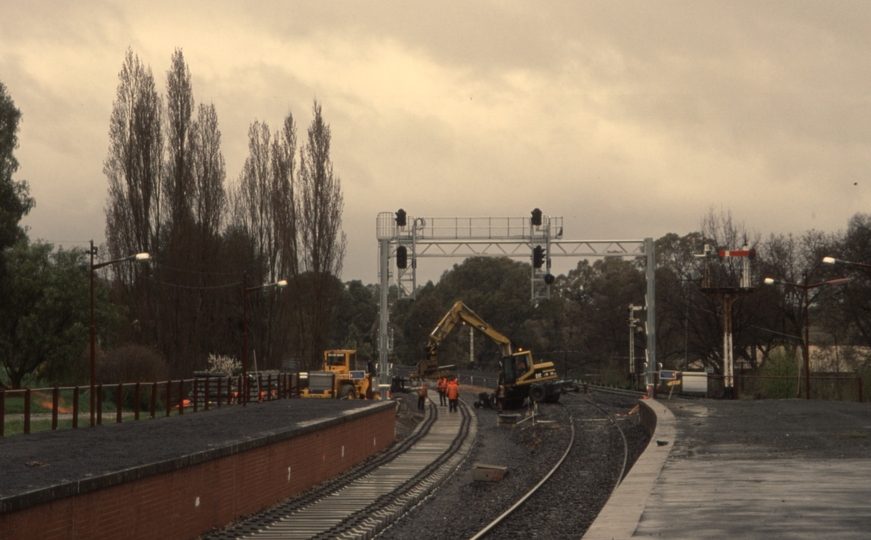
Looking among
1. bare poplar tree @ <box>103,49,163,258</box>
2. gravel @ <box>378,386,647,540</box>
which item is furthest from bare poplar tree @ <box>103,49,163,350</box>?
gravel @ <box>378,386,647,540</box>

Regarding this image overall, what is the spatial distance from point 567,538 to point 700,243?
81454 millimetres

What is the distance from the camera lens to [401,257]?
39.5m

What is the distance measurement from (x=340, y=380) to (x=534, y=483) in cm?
2383

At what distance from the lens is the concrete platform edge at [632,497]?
10.4 metres

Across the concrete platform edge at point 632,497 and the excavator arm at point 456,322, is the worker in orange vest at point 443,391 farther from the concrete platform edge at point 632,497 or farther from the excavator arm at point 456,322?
the concrete platform edge at point 632,497

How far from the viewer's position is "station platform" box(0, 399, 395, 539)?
35.3ft

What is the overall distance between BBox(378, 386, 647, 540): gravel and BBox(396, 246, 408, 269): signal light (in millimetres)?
7331

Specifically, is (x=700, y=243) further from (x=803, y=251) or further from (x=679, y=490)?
(x=679, y=490)

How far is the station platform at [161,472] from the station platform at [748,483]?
18.8ft

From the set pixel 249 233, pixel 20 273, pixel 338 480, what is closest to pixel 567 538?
pixel 338 480

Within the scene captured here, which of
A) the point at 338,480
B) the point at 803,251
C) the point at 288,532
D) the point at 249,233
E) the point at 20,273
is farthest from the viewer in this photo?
the point at 803,251

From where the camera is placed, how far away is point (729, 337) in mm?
47594

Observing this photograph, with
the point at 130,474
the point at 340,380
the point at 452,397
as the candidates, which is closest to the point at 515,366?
the point at 452,397

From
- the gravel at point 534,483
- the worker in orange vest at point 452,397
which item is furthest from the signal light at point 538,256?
the worker in orange vest at point 452,397
